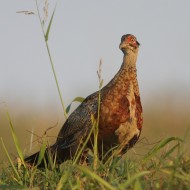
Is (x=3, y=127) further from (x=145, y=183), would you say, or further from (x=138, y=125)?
(x=145, y=183)

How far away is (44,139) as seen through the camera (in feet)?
18.9

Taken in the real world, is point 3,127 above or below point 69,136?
below

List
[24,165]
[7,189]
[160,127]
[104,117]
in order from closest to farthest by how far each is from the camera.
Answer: [7,189]
[24,165]
[104,117]
[160,127]

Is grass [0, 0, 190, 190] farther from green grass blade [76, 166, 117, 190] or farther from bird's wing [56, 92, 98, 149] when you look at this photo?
bird's wing [56, 92, 98, 149]

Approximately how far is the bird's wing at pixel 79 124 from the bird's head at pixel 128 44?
0.60m

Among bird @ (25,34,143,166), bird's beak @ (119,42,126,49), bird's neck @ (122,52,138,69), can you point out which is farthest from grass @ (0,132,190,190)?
bird's beak @ (119,42,126,49)

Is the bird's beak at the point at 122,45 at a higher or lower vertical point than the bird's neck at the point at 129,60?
higher

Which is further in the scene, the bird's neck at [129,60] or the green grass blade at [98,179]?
the bird's neck at [129,60]

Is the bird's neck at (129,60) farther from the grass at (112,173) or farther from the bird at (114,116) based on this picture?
the grass at (112,173)

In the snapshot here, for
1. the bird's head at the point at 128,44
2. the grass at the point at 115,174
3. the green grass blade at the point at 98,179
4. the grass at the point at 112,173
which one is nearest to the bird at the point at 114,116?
the bird's head at the point at 128,44

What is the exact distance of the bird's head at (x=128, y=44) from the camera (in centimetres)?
743

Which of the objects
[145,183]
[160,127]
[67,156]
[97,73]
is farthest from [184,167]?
[160,127]

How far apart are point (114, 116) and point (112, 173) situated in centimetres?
172

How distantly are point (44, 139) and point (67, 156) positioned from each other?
1.47 m
